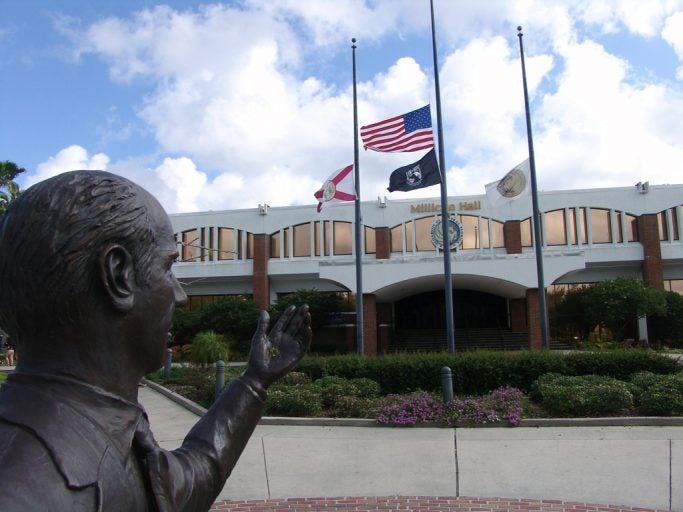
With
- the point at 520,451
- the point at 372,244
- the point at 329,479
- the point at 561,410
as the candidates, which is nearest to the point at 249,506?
the point at 329,479

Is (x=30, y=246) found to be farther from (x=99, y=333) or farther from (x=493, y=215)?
(x=493, y=215)

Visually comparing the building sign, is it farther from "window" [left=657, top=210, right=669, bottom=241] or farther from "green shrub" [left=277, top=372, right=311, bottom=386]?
"green shrub" [left=277, top=372, right=311, bottom=386]

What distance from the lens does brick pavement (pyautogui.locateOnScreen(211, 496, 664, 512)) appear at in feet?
18.2

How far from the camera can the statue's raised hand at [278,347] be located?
1851mm

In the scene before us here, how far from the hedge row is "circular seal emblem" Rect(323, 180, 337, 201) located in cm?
799

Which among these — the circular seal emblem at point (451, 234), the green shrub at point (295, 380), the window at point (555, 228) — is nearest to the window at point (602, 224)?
the window at point (555, 228)

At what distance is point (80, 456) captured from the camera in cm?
107

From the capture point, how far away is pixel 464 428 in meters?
9.21

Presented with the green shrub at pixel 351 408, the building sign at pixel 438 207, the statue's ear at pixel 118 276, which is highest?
the building sign at pixel 438 207

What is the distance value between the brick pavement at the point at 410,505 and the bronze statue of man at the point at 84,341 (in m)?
4.68

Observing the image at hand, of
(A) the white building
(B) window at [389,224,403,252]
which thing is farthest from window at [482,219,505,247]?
(B) window at [389,224,403,252]

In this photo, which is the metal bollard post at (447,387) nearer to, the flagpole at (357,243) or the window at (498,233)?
the flagpole at (357,243)

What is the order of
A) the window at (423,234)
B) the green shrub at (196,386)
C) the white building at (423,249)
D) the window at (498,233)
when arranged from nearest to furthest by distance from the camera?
1. the green shrub at (196,386)
2. the white building at (423,249)
3. the window at (498,233)
4. the window at (423,234)

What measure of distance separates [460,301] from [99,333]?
125 feet
